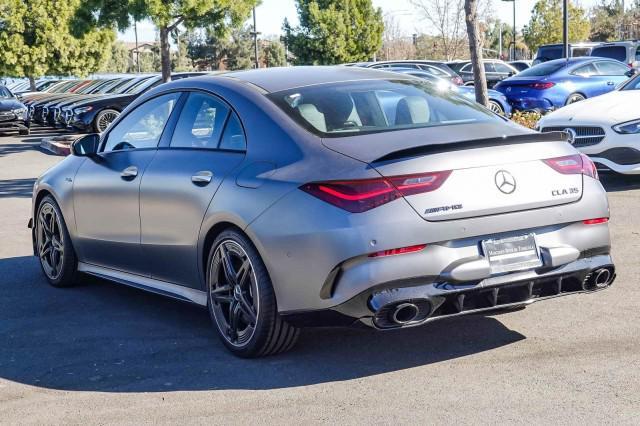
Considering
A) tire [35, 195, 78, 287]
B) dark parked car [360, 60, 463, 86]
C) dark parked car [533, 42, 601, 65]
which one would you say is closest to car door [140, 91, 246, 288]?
tire [35, 195, 78, 287]

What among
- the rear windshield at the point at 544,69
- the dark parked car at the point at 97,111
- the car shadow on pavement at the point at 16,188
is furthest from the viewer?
the dark parked car at the point at 97,111

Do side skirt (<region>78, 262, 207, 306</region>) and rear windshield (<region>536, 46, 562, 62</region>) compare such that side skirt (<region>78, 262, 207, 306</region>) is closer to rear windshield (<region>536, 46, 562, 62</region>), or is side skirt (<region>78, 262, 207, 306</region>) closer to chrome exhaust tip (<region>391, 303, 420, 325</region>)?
chrome exhaust tip (<region>391, 303, 420, 325</region>)

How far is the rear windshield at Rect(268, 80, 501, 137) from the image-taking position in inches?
214

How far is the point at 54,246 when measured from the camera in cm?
762

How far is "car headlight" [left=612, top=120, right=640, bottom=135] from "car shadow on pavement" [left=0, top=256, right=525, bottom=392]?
5803 millimetres

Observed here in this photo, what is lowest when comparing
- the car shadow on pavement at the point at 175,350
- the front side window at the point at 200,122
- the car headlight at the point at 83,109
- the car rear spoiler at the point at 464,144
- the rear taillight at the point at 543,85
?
the car shadow on pavement at the point at 175,350

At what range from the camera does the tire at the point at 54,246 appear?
7.42 m

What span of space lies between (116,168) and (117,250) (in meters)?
0.56

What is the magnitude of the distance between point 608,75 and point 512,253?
18.1m

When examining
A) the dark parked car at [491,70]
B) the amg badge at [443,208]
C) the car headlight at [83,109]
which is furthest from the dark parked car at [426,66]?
the amg badge at [443,208]

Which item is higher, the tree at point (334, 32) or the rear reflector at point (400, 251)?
the tree at point (334, 32)

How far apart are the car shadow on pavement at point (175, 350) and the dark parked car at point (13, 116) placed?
874 inches

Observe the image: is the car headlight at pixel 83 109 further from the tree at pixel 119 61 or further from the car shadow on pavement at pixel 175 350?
the tree at pixel 119 61

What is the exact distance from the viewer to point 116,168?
669cm
